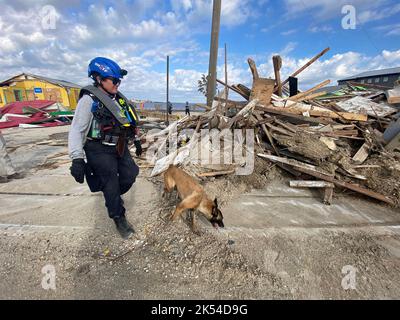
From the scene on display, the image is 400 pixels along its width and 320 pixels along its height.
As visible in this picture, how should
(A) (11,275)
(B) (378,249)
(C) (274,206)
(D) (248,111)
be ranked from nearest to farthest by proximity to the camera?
1. (A) (11,275)
2. (B) (378,249)
3. (C) (274,206)
4. (D) (248,111)

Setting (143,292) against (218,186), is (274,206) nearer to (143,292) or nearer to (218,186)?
(218,186)

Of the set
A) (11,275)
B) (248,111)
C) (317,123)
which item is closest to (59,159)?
(11,275)

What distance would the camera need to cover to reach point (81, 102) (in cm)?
252

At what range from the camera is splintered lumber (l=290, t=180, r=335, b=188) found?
4.34 m

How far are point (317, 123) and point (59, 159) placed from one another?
24.9ft

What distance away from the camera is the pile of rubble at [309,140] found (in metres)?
4.56

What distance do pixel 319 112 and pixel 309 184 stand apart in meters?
2.85

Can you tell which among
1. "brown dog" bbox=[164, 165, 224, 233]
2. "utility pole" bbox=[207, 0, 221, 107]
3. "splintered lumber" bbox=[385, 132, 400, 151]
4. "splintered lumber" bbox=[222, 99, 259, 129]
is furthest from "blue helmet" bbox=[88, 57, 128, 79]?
"splintered lumber" bbox=[385, 132, 400, 151]

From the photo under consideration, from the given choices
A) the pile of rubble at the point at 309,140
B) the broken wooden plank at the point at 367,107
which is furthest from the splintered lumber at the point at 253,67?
the broken wooden plank at the point at 367,107

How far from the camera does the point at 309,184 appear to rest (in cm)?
450

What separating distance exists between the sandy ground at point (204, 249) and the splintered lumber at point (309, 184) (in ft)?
0.88

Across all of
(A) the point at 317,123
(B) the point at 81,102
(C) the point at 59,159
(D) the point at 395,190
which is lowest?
(C) the point at 59,159

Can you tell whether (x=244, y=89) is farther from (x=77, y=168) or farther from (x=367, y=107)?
(x=77, y=168)
